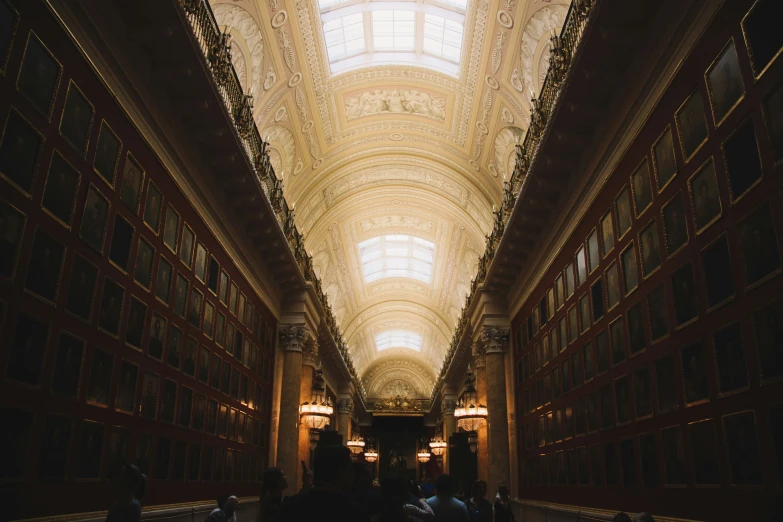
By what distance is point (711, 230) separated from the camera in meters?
6.98

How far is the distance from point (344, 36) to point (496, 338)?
9.84 m

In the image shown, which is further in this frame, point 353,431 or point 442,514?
point 353,431

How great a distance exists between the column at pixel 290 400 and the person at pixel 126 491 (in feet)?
43.7

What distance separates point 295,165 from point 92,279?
12172 mm

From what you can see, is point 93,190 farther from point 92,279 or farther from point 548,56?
point 548,56

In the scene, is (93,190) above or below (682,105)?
below

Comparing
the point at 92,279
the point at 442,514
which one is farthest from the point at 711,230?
the point at 92,279

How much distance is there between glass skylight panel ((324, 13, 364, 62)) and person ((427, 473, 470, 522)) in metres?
13.0

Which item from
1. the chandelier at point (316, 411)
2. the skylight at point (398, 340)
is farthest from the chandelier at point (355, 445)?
the chandelier at point (316, 411)

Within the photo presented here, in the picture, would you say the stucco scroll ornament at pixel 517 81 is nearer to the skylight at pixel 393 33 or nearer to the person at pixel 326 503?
the skylight at pixel 393 33

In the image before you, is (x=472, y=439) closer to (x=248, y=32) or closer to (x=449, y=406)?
(x=449, y=406)

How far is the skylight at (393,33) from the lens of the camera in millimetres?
15773

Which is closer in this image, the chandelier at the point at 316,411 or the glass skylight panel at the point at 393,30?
the glass skylight panel at the point at 393,30

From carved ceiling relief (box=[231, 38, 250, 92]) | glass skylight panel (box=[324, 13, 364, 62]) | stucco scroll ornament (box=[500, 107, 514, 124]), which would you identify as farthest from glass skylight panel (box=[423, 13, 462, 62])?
carved ceiling relief (box=[231, 38, 250, 92])
